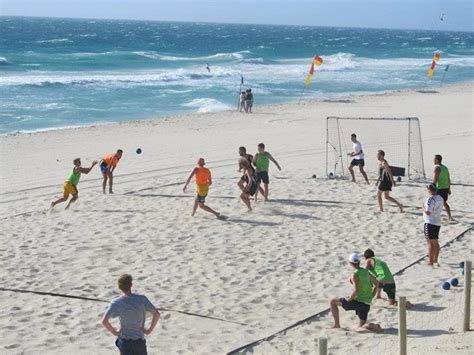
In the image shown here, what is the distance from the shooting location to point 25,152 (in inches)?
832

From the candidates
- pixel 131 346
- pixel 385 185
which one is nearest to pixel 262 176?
pixel 385 185

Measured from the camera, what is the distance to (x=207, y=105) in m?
33.3

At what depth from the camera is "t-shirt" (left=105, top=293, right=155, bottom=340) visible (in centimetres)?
672

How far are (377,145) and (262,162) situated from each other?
7370 millimetres

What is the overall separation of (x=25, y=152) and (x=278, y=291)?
1246 centimetres

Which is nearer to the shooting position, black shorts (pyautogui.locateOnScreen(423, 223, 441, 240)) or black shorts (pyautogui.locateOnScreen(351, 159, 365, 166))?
black shorts (pyautogui.locateOnScreen(423, 223, 441, 240))

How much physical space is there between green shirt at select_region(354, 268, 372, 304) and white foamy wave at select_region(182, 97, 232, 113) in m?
23.1

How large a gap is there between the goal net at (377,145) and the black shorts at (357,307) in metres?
7.61

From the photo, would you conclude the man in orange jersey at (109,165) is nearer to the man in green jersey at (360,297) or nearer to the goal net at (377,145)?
the goal net at (377,145)

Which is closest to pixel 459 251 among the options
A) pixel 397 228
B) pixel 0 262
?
pixel 397 228

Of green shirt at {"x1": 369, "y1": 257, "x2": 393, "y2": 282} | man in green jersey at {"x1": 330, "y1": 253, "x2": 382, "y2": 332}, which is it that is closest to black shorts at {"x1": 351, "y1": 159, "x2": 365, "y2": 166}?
green shirt at {"x1": 369, "y1": 257, "x2": 393, "y2": 282}

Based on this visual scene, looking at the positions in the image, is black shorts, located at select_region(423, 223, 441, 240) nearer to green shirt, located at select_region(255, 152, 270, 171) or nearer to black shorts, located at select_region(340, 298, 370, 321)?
black shorts, located at select_region(340, 298, 370, 321)

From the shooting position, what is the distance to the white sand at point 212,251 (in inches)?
346

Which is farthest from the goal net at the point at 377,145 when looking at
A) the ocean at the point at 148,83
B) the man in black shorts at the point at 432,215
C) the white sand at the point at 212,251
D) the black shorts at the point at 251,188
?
the ocean at the point at 148,83
